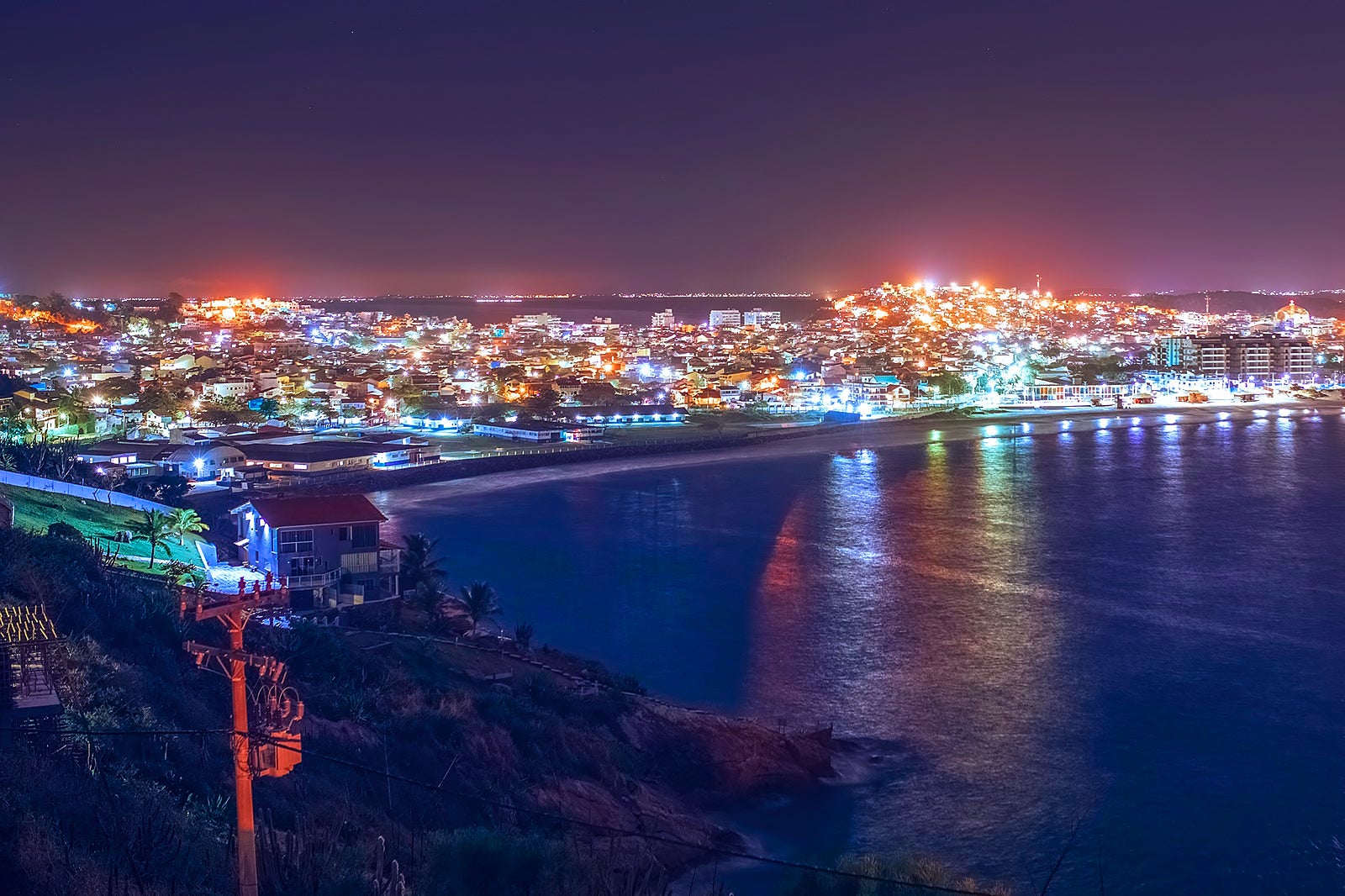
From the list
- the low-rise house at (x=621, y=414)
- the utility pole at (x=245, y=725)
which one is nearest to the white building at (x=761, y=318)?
the low-rise house at (x=621, y=414)

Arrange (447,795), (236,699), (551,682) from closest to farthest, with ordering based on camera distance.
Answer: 1. (236,699)
2. (447,795)
3. (551,682)

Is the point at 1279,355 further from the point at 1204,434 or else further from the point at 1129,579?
the point at 1129,579

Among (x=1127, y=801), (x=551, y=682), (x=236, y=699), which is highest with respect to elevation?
(x=236, y=699)

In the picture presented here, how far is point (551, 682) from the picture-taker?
532cm

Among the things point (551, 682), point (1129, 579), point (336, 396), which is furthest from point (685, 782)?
point (336, 396)

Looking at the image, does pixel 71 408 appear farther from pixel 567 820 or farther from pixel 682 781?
pixel 567 820

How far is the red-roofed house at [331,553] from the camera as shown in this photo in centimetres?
693

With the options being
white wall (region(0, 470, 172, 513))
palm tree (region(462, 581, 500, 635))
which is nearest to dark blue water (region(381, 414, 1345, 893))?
palm tree (region(462, 581, 500, 635))

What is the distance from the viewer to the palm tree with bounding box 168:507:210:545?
305 inches

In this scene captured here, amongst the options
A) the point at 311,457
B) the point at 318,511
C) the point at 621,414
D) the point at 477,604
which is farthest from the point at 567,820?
the point at 621,414

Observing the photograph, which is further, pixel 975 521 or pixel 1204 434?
pixel 1204 434

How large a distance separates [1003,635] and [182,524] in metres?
4.81

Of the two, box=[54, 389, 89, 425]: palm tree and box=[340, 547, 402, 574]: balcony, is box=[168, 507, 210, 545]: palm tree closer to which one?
box=[340, 547, 402, 574]: balcony

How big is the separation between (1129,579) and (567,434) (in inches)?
410
